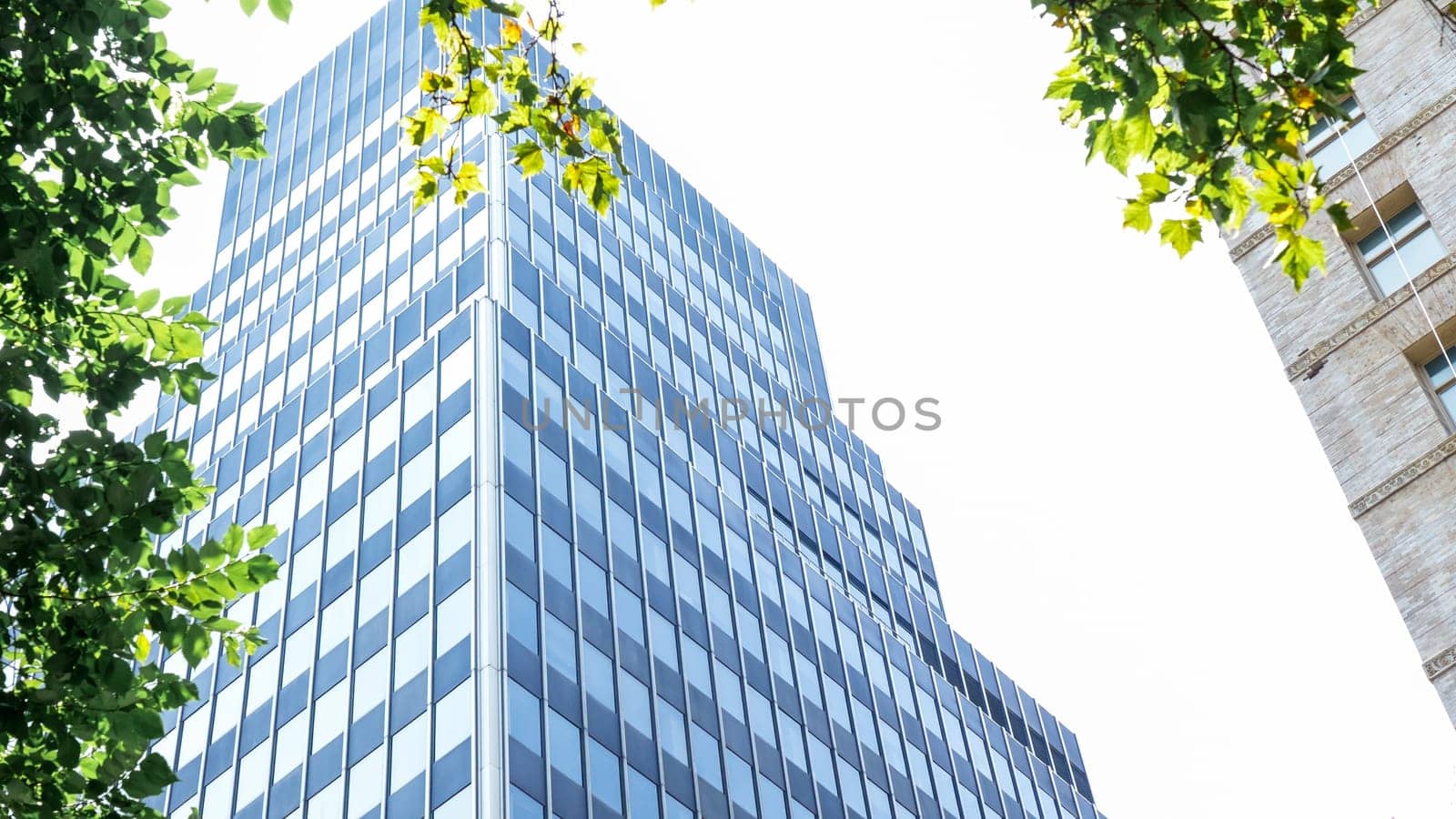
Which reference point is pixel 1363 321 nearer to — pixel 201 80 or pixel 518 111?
pixel 518 111

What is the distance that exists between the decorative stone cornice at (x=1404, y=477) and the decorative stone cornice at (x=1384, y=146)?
3305mm

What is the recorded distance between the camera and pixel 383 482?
4116cm

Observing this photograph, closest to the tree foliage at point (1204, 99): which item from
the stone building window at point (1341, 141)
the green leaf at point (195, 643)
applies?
the green leaf at point (195, 643)

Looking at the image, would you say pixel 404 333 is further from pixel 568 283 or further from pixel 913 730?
pixel 913 730

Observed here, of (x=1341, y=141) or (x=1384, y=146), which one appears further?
(x=1341, y=141)

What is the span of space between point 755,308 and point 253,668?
36.0 m

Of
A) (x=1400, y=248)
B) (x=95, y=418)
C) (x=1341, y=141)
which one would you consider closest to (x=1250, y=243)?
(x=1341, y=141)

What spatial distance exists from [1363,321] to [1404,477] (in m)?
2.05

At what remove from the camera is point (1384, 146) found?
679 inches

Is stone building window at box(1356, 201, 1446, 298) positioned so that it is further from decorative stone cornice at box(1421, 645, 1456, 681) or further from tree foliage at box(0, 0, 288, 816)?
tree foliage at box(0, 0, 288, 816)

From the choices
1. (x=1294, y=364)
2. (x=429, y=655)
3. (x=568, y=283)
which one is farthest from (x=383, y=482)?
(x=1294, y=364)

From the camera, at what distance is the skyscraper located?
1482cm

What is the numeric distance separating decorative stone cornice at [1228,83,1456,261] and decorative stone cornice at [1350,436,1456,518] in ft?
10.8

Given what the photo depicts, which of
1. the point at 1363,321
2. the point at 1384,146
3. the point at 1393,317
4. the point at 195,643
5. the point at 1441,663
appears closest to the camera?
the point at 195,643
